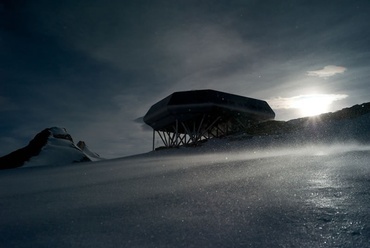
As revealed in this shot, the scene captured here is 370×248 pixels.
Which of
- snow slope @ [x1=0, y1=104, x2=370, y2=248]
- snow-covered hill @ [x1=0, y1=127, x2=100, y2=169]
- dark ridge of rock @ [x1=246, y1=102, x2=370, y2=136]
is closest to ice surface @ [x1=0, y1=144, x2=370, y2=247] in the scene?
snow slope @ [x1=0, y1=104, x2=370, y2=248]

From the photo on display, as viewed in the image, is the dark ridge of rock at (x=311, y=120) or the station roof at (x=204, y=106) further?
the station roof at (x=204, y=106)

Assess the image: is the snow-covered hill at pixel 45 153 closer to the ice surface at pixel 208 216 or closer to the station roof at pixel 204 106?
the station roof at pixel 204 106

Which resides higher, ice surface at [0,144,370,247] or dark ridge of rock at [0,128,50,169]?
dark ridge of rock at [0,128,50,169]

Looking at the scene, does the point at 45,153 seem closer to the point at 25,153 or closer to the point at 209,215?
the point at 25,153

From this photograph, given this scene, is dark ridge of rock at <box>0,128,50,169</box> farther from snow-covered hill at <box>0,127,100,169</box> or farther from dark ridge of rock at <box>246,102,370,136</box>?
dark ridge of rock at <box>246,102,370,136</box>

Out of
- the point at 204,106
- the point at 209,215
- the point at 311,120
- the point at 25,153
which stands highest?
the point at 204,106

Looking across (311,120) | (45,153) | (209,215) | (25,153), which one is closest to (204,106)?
(311,120)

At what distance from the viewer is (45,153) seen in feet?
39.3

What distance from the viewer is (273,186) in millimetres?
2178

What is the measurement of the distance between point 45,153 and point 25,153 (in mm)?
1249

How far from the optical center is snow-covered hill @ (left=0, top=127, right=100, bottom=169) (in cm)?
1140

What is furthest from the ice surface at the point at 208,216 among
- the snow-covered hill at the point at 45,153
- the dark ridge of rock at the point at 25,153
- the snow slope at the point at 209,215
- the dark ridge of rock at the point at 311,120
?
the dark ridge of rock at the point at 25,153

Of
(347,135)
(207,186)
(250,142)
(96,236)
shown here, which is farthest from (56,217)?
(250,142)

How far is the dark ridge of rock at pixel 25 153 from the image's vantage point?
37.9 ft
